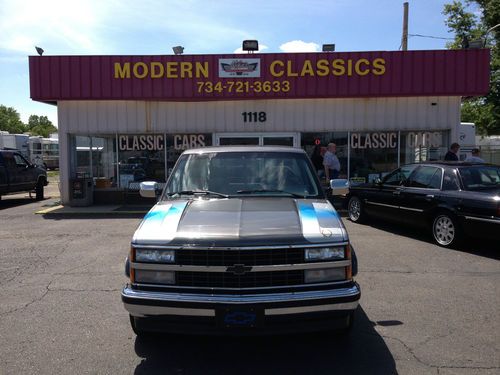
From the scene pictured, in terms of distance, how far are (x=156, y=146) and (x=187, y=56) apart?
2978mm

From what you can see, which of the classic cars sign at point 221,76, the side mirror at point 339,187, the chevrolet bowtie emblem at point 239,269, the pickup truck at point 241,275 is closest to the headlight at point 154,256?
the pickup truck at point 241,275

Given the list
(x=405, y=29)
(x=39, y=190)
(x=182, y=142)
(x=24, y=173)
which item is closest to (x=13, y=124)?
(x=39, y=190)

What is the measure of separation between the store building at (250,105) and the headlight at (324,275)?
1022 cm

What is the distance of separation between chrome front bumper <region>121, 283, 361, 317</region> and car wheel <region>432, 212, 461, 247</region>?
5.08 meters

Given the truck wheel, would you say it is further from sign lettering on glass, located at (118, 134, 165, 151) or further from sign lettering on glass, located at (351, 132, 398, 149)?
sign lettering on glass, located at (351, 132, 398, 149)

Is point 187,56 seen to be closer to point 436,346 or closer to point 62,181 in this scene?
point 62,181

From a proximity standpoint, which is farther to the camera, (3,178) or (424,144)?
(3,178)

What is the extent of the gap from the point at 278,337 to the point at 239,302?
111 cm

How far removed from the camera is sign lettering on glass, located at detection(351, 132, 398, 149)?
13.9 metres

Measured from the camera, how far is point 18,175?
15.3 m

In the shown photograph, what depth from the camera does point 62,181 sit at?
14109mm

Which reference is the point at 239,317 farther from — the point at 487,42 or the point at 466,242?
the point at 487,42

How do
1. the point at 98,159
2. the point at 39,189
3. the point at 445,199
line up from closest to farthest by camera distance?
the point at 445,199, the point at 98,159, the point at 39,189

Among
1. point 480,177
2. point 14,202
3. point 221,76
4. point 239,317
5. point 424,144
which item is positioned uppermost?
point 221,76
